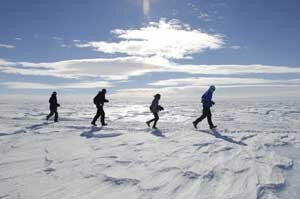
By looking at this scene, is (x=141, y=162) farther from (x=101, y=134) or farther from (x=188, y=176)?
(x=101, y=134)

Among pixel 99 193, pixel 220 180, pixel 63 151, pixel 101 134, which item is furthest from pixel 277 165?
pixel 101 134

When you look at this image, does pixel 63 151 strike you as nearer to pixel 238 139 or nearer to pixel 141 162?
pixel 141 162

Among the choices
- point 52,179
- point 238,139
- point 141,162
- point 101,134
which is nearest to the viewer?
point 52,179

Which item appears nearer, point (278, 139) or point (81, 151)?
point (81, 151)

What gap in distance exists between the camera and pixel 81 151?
7461 mm

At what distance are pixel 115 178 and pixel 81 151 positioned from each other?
256 centimetres

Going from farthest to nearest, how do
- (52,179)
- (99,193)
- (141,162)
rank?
(141,162)
(52,179)
(99,193)

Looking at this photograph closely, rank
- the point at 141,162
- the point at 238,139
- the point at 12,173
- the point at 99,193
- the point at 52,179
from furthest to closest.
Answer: the point at 238,139, the point at 141,162, the point at 12,173, the point at 52,179, the point at 99,193

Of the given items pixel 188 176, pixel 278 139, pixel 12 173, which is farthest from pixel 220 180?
pixel 278 139

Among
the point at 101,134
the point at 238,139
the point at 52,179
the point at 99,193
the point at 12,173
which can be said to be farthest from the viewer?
the point at 101,134

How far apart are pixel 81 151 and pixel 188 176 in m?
3.23

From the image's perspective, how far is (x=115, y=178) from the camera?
516 centimetres

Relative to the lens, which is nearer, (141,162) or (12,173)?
(12,173)

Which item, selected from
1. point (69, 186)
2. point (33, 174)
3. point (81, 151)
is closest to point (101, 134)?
point (81, 151)
